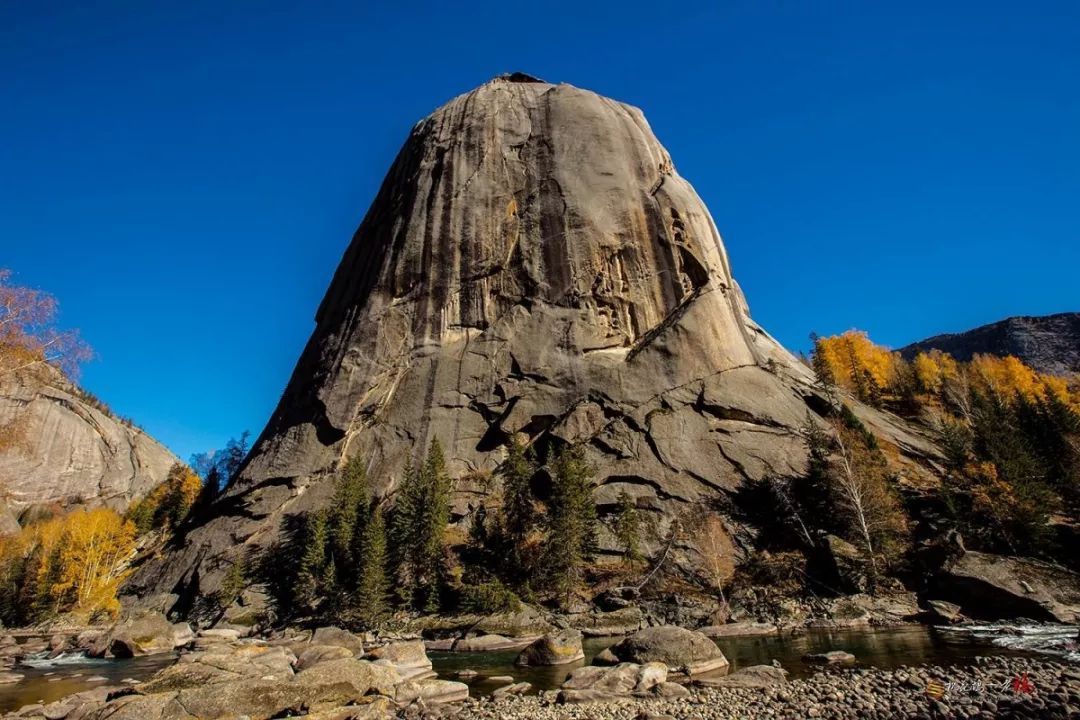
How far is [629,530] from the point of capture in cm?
3603

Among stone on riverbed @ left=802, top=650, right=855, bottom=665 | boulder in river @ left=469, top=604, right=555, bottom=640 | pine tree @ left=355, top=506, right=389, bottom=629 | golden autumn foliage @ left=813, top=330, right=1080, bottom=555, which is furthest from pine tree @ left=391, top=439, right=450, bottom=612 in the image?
golden autumn foliage @ left=813, top=330, right=1080, bottom=555

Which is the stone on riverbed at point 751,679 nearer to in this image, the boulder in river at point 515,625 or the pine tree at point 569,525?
the boulder in river at point 515,625

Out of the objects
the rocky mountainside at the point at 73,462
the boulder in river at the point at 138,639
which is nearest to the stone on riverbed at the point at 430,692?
the boulder in river at the point at 138,639

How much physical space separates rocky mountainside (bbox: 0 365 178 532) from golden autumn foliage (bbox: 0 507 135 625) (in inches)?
848

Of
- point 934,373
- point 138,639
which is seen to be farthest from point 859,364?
point 138,639

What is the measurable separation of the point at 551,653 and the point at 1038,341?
146211 mm

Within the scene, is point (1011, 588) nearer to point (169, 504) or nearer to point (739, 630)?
point (739, 630)

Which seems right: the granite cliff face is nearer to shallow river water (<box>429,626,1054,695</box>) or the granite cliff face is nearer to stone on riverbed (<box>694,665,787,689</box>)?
shallow river water (<box>429,626,1054,695</box>)

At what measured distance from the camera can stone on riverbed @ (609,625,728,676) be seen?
18.2 meters

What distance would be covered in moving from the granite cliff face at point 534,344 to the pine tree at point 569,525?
128 inches

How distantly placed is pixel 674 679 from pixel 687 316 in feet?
116

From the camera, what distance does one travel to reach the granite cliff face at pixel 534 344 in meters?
43.8

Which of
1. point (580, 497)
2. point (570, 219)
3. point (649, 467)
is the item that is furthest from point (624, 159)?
point (580, 497)

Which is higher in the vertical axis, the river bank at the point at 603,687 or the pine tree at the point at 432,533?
the pine tree at the point at 432,533
